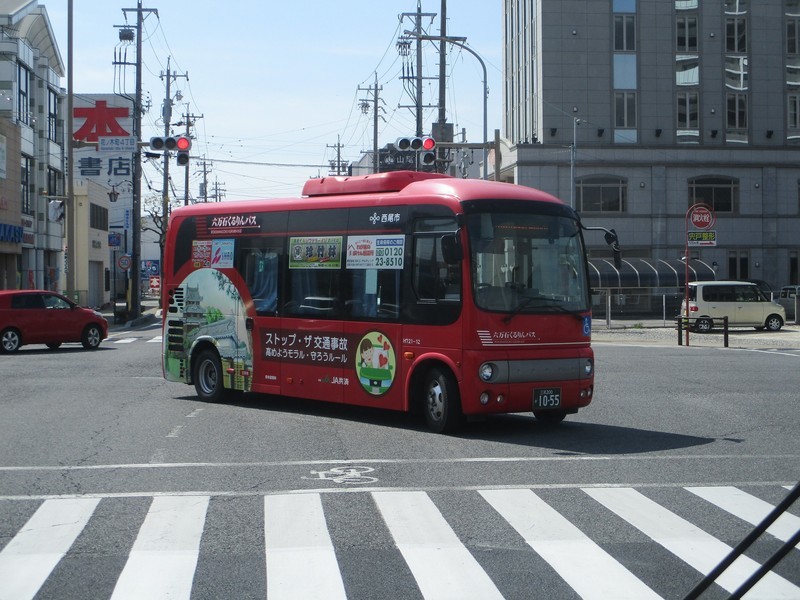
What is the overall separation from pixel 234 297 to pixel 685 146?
4671 centimetres

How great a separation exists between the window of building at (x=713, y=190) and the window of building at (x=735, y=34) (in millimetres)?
7543

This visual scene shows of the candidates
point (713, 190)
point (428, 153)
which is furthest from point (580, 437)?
point (713, 190)

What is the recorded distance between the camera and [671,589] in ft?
20.3

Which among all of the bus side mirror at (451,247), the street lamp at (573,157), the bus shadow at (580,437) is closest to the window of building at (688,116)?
the street lamp at (573,157)

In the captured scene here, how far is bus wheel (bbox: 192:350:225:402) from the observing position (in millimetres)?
16484

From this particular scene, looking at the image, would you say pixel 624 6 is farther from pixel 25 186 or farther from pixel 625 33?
pixel 25 186

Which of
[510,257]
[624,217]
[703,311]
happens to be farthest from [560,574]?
[624,217]

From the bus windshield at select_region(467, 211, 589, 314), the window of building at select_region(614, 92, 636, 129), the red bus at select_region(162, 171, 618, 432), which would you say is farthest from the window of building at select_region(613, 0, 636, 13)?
the bus windshield at select_region(467, 211, 589, 314)

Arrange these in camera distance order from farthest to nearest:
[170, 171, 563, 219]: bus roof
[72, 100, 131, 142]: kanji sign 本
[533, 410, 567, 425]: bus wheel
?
[72, 100, 131, 142]: kanji sign 本 < [533, 410, 567, 425]: bus wheel < [170, 171, 563, 219]: bus roof

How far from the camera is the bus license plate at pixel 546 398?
12.8 m

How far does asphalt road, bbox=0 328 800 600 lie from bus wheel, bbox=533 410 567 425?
11.4 inches

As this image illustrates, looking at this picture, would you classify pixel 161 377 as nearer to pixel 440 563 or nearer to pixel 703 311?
pixel 440 563

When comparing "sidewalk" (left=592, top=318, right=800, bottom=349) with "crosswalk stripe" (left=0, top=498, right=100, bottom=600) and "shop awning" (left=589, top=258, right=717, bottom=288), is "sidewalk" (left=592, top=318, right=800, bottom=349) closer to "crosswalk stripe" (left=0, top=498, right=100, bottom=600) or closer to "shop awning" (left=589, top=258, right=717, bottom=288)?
"shop awning" (left=589, top=258, right=717, bottom=288)

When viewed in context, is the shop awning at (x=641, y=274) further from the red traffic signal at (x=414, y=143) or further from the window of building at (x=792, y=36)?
the red traffic signal at (x=414, y=143)
